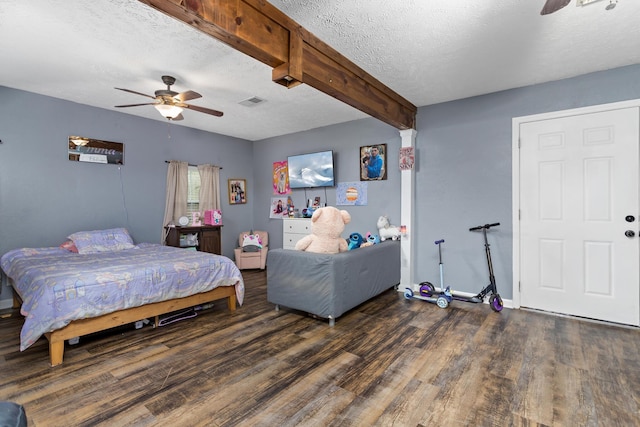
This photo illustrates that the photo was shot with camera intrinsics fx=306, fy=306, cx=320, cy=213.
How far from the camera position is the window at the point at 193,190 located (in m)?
5.37

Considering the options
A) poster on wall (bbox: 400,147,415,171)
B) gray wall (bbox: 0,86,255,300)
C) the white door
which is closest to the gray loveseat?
poster on wall (bbox: 400,147,415,171)

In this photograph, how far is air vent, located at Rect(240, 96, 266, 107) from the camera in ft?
12.8

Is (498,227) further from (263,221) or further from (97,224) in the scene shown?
(97,224)

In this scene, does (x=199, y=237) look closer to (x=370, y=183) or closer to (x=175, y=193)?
(x=175, y=193)

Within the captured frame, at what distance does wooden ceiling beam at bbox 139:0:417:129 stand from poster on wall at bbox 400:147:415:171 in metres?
0.96

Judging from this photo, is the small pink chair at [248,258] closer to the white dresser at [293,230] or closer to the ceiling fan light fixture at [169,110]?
the white dresser at [293,230]

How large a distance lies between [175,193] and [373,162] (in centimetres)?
327

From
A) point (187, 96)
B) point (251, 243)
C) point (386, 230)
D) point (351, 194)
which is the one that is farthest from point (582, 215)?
point (251, 243)

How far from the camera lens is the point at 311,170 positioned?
5.24m

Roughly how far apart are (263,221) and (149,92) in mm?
3101

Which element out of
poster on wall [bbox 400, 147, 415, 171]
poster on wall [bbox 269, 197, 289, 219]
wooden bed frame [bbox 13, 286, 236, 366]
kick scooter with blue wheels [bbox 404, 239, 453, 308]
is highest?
poster on wall [bbox 400, 147, 415, 171]

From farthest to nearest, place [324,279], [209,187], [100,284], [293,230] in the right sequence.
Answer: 1. [209,187]
2. [293,230]
3. [324,279]
4. [100,284]

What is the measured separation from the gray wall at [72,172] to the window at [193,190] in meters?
0.19

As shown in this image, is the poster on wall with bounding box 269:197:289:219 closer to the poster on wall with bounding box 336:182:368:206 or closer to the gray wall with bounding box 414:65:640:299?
the poster on wall with bounding box 336:182:368:206
